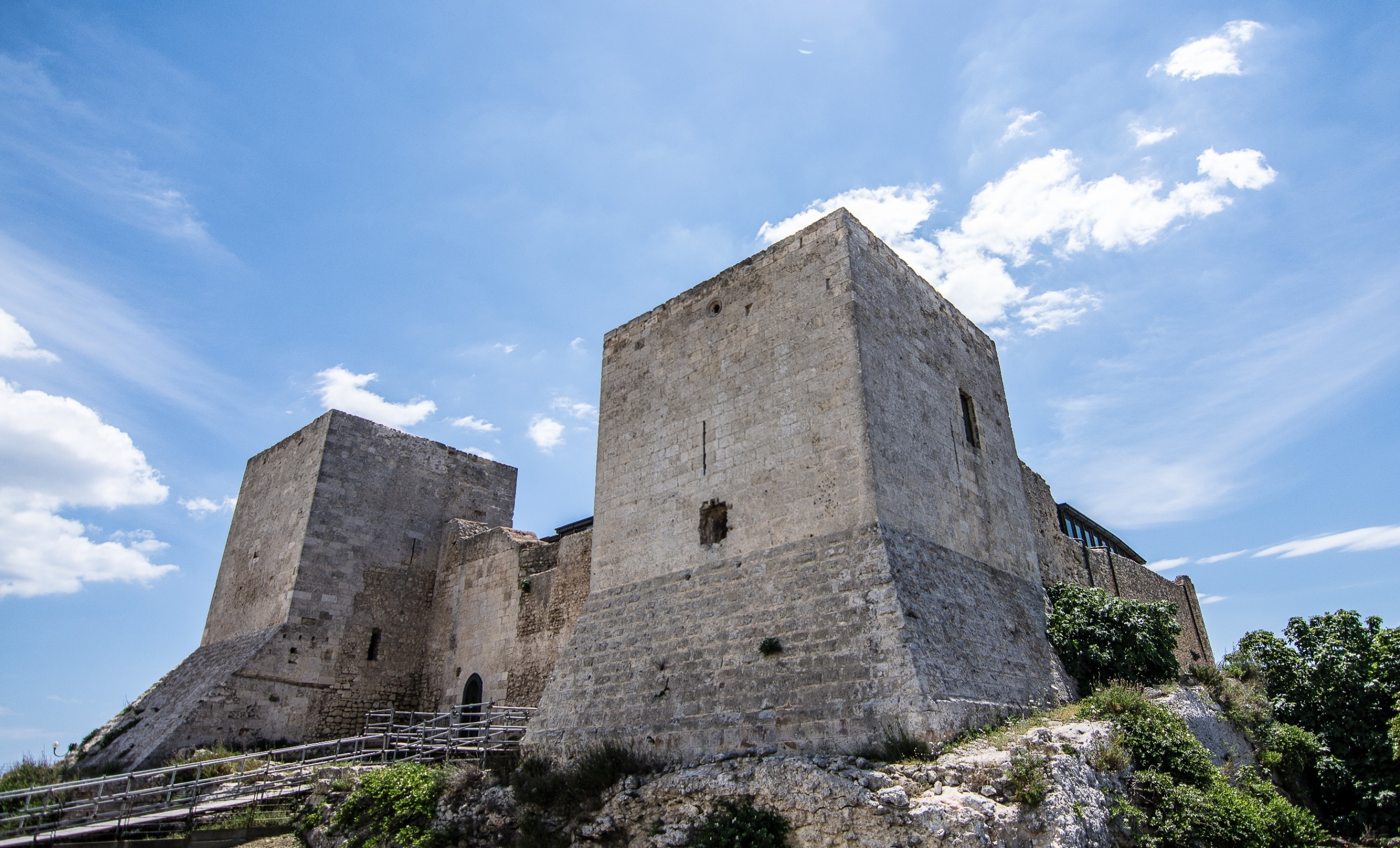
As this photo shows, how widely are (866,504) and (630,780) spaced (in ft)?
13.5

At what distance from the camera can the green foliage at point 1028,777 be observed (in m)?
7.06

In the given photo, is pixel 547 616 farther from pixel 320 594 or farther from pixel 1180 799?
pixel 1180 799

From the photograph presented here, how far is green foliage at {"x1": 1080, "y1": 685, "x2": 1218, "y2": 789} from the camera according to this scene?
28.1 ft

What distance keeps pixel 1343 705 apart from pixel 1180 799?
694 cm

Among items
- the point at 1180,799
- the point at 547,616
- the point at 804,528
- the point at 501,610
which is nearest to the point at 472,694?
the point at 501,610

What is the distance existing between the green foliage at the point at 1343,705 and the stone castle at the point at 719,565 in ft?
10.8

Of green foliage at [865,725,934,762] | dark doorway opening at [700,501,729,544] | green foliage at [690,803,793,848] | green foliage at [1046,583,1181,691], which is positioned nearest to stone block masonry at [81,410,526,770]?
dark doorway opening at [700,501,729,544]

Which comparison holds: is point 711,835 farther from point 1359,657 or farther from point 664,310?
point 1359,657

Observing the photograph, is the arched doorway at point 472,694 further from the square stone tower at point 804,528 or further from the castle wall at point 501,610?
the square stone tower at point 804,528

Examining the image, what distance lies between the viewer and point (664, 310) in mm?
13461

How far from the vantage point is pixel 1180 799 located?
812 centimetres

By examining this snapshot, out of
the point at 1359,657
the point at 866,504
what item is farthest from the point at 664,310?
the point at 1359,657

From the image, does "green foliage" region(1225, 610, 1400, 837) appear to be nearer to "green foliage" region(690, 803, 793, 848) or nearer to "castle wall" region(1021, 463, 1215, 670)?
"castle wall" region(1021, 463, 1215, 670)

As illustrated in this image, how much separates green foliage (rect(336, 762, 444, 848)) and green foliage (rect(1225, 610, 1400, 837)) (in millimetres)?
12069
